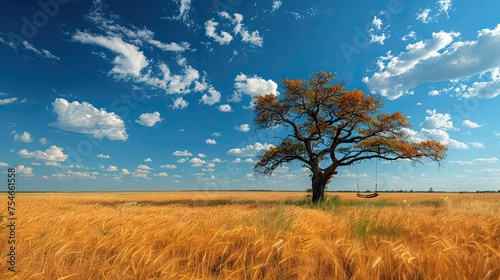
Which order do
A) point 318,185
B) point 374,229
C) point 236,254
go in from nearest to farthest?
point 236,254, point 374,229, point 318,185

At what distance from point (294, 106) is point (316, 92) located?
2.19 metres

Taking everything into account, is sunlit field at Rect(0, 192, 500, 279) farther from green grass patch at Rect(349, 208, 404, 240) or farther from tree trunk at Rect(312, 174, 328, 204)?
tree trunk at Rect(312, 174, 328, 204)

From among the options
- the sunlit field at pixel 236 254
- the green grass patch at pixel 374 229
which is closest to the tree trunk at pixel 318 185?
the green grass patch at pixel 374 229

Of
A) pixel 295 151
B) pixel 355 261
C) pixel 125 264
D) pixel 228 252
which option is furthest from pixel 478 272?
pixel 295 151

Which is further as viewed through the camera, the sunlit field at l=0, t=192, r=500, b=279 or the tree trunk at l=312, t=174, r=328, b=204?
the tree trunk at l=312, t=174, r=328, b=204

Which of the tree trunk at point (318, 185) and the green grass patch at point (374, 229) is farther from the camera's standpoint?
the tree trunk at point (318, 185)

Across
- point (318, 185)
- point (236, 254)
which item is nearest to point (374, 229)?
point (236, 254)

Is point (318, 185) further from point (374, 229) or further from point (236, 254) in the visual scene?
point (236, 254)

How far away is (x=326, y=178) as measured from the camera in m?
24.0

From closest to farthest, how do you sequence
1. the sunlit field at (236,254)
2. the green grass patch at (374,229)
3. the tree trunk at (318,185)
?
the sunlit field at (236,254)
the green grass patch at (374,229)
the tree trunk at (318,185)

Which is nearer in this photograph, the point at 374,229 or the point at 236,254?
the point at 236,254

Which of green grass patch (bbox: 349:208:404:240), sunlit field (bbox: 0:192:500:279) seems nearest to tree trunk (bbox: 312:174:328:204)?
green grass patch (bbox: 349:208:404:240)

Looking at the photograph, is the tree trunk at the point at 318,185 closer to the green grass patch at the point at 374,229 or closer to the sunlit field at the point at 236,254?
the green grass patch at the point at 374,229

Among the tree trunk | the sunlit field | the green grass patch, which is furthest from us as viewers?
the tree trunk
